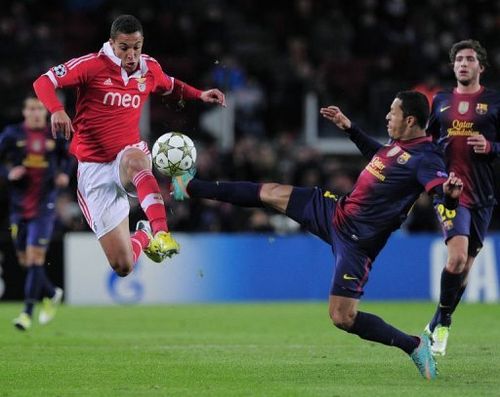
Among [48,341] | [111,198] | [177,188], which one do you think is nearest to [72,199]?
[48,341]

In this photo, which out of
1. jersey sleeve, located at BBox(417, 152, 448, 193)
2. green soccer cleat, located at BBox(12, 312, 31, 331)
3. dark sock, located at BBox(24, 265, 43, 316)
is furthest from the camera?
dark sock, located at BBox(24, 265, 43, 316)

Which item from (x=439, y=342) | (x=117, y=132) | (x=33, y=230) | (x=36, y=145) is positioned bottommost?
(x=33, y=230)

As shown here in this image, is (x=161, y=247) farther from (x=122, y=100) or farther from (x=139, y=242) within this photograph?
(x=122, y=100)

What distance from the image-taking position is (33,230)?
546 inches

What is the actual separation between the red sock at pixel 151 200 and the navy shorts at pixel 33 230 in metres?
4.55

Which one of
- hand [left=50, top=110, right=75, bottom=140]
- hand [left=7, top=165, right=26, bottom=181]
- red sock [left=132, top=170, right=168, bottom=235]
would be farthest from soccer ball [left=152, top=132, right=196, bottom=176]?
hand [left=7, top=165, right=26, bottom=181]

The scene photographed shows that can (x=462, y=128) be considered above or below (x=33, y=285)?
above

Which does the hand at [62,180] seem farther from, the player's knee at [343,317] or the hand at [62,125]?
the player's knee at [343,317]

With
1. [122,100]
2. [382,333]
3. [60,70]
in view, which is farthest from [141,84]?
[382,333]

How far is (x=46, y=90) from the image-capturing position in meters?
9.16

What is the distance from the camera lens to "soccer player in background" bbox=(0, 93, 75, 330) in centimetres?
1365

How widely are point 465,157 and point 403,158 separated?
1834mm

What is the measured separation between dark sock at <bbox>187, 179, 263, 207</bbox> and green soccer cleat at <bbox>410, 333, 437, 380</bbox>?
5.11 ft

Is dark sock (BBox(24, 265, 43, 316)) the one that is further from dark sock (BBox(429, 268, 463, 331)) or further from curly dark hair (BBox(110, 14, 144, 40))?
dark sock (BBox(429, 268, 463, 331))
